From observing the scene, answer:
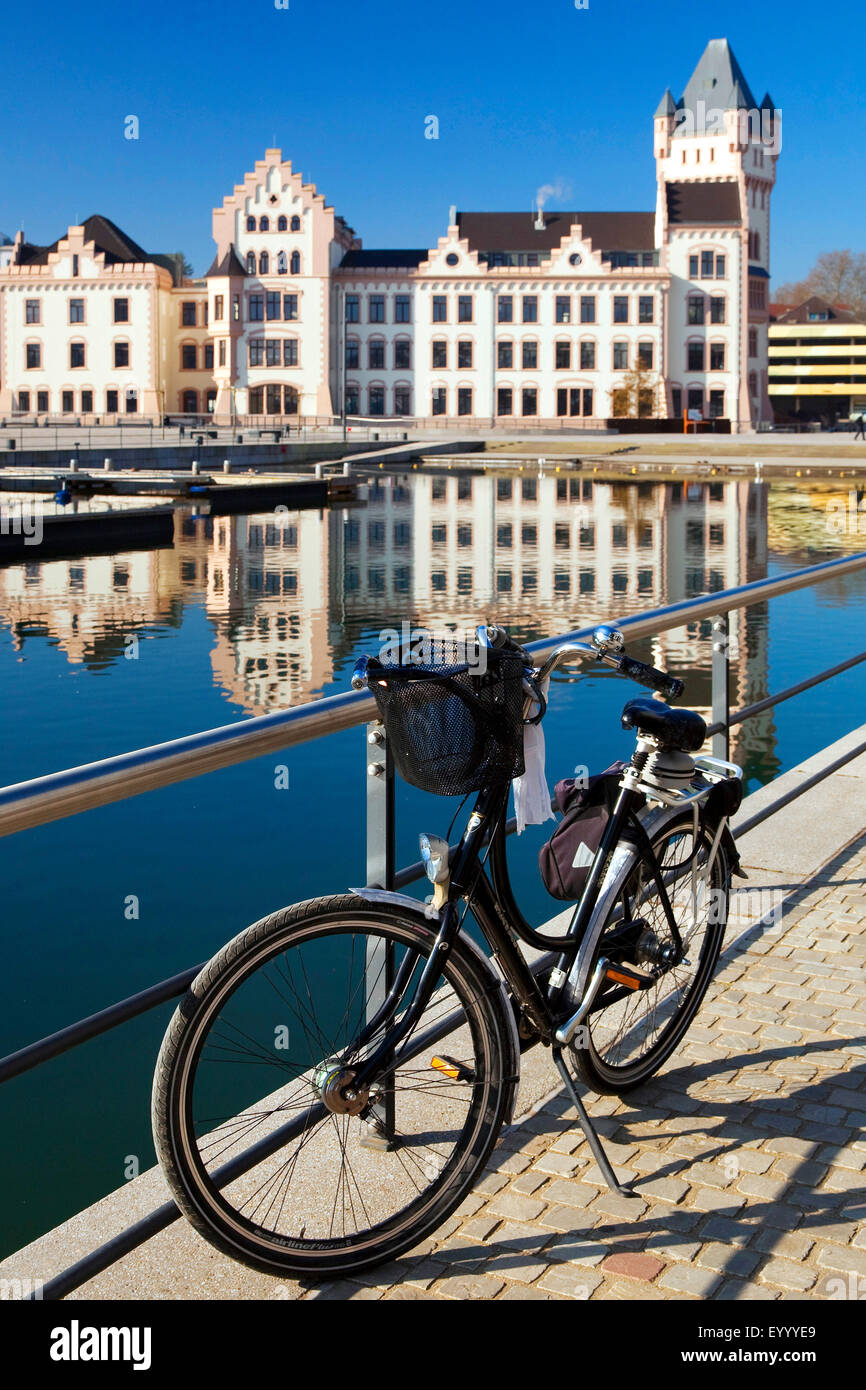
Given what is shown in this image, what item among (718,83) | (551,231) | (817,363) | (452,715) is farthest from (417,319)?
(452,715)

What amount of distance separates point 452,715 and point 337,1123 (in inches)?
44.7

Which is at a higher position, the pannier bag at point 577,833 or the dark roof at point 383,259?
the dark roof at point 383,259

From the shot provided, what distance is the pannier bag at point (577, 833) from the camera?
3561 millimetres

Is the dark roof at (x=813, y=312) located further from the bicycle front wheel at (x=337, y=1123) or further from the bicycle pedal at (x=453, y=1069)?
the bicycle pedal at (x=453, y=1069)

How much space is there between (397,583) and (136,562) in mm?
6585

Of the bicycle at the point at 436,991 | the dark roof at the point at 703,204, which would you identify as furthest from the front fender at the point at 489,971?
the dark roof at the point at 703,204

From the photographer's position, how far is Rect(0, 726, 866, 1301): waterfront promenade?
9.65ft

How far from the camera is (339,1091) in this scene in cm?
291

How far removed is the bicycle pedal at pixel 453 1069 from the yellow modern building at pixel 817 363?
131 metres

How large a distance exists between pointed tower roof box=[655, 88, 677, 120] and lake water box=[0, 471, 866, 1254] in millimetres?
65995

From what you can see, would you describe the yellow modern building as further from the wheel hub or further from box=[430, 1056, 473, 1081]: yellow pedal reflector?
the wheel hub

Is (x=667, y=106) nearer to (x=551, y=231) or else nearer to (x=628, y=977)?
(x=551, y=231)
